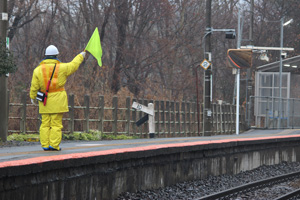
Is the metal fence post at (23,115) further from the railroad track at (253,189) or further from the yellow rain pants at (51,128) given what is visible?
the yellow rain pants at (51,128)

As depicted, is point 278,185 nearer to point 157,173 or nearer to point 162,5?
point 157,173

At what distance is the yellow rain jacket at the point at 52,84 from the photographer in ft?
34.0

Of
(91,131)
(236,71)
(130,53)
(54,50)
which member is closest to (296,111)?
(236,71)

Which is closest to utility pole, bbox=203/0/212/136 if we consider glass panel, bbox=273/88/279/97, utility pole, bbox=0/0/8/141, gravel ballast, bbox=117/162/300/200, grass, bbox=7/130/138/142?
grass, bbox=7/130/138/142

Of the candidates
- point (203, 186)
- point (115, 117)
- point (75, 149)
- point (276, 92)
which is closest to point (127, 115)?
point (115, 117)

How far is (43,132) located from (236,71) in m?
19.6

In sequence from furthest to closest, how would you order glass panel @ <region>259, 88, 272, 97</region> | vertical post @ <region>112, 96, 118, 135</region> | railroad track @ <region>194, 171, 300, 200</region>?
glass panel @ <region>259, 88, 272, 97</region>, vertical post @ <region>112, 96, 118, 135</region>, railroad track @ <region>194, 171, 300, 200</region>

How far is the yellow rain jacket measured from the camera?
408 inches

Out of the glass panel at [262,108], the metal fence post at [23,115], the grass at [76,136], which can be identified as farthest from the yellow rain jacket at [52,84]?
the glass panel at [262,108]

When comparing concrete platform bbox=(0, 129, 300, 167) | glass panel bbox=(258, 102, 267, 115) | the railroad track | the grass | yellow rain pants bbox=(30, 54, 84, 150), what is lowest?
the railroad track

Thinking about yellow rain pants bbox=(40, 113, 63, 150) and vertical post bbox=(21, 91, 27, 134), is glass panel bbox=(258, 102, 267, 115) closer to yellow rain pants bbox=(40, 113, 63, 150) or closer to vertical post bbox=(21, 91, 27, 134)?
vertical post bbox=(21, 91, 27, 134)

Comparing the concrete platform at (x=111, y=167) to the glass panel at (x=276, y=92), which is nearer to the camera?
the concrete platform at (x=111, y=167)

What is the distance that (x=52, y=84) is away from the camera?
34.1ft

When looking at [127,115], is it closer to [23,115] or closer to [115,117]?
[115,117]
